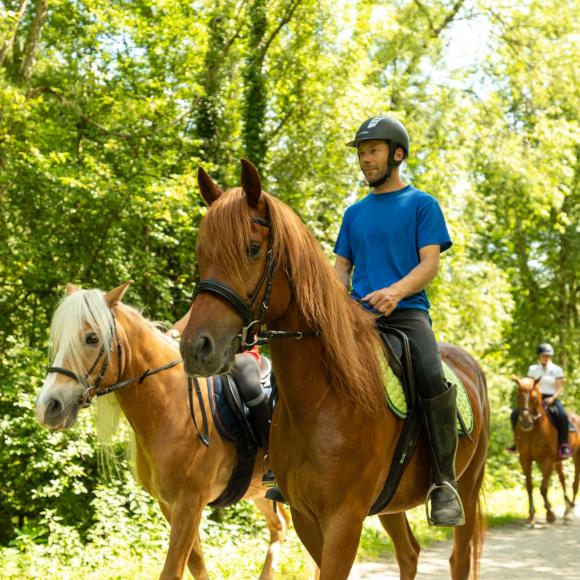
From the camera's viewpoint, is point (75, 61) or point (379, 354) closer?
point (379, 354)

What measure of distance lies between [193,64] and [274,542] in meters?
8.91

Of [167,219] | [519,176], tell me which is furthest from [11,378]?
[519,176]

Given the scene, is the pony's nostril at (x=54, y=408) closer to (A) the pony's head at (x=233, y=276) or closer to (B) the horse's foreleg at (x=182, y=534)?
(B) the horse's foreleg at (x=182, y=534)

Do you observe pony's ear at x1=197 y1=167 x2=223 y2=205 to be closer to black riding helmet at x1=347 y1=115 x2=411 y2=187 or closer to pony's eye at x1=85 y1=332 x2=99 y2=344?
black riding helmet at x1=347 y1=115 x2=411 y2=187

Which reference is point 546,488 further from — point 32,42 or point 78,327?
point 32,42

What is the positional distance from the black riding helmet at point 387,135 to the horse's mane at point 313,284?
901 millimetres

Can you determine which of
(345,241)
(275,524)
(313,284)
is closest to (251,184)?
(313,284)

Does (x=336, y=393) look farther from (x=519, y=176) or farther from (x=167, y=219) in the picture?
(x=519, y=176)

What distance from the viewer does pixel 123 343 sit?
575 cm

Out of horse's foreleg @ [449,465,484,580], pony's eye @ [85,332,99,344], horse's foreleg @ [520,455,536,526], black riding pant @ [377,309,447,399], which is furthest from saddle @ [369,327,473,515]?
horse's foreleg @ [520,455,536,526]

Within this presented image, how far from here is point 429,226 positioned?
435 centimetres

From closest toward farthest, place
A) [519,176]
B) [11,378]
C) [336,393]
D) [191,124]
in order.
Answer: [336,393] → [11,378] → [191,124] → [519,176]

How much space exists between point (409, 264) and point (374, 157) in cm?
65

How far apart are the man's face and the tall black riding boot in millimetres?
1297
